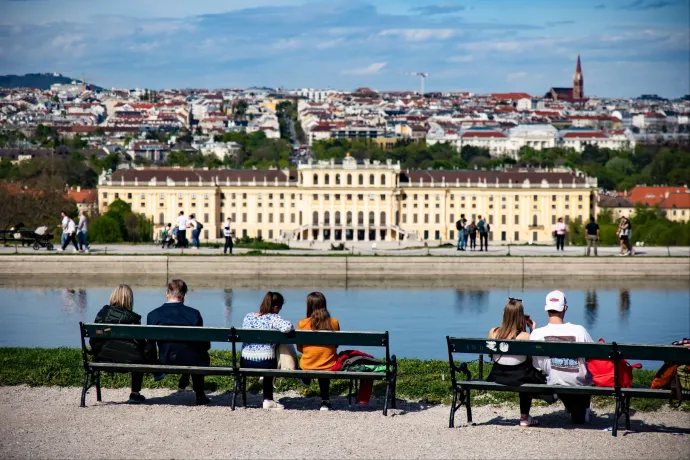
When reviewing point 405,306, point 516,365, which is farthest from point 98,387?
point 405,306

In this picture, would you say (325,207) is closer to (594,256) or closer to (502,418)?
(594,256)

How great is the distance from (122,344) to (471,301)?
40.2ft

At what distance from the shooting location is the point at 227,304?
1995 centimetres

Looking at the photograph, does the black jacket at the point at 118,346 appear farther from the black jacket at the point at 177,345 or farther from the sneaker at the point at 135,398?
the sneaker at the point at 135,398

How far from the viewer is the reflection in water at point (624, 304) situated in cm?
1936

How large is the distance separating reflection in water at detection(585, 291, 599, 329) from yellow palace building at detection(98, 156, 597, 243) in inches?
2185

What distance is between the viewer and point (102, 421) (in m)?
8.69

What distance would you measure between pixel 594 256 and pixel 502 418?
53.2ft

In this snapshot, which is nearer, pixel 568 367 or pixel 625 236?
pixel 568 367

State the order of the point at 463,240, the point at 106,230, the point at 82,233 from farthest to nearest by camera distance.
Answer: the point at 106,230 < the point at 463,240 < the point at 82,233

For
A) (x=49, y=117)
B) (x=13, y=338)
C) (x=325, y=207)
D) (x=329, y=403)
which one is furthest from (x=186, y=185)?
(x=49, y=117)

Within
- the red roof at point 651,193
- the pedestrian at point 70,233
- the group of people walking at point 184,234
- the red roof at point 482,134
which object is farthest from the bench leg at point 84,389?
the red roof at point 482,134

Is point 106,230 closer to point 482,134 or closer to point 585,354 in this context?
point 585,354

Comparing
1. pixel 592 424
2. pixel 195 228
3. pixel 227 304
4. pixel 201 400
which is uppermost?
pixel 195 228
